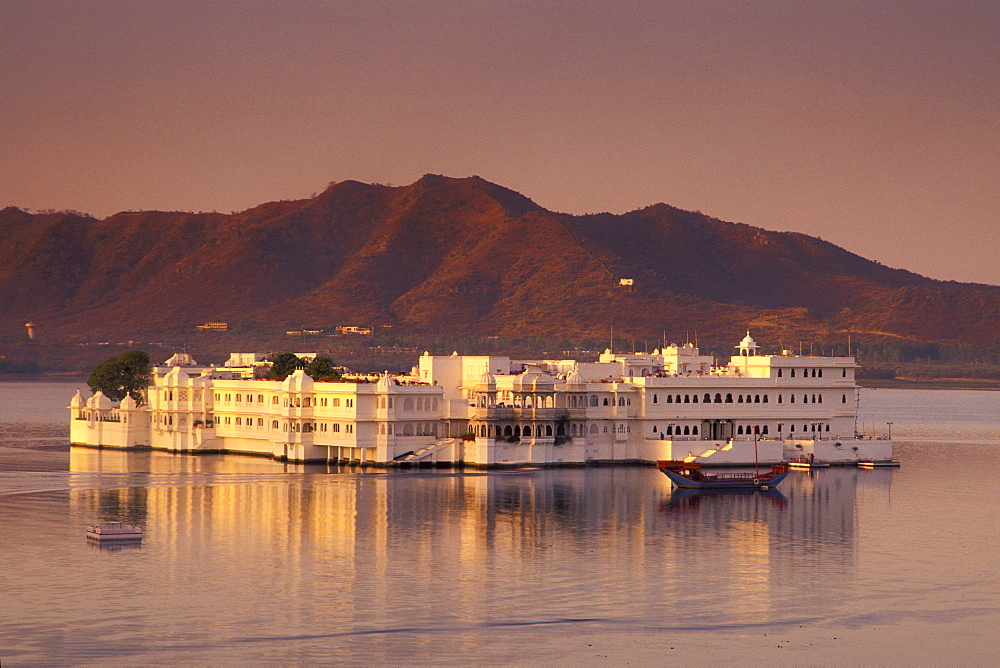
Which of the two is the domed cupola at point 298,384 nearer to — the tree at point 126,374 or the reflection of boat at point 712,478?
the reflection of boat at point 712,478

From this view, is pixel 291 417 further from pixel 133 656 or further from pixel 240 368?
pixel 133 656

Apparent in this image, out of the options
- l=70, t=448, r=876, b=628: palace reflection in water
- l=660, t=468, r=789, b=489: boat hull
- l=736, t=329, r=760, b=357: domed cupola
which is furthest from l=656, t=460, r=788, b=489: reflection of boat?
l=736, t=329, r=760, b=357: domed cupola

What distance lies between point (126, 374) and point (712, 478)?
5003cm

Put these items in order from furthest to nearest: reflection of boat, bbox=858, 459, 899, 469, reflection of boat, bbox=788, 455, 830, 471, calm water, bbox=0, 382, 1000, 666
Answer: reflection of boat, bbox=858, 459, 899, 469
reflection of boat, bbox=788, 455, 830, 471
calm water, bbox=0, 382, 1000, 666

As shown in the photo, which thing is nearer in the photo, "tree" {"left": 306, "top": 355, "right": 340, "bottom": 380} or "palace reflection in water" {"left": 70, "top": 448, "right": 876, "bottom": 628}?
"palace reflection in water" {"left": 70, "top": 448, "right": 876, "bottom": 628}

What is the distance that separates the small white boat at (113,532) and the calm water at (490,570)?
685 mm

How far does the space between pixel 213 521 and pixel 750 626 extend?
97.2 ft

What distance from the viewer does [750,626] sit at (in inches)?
1984

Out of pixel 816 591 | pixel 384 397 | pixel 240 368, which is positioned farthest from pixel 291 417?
pixel 816 591

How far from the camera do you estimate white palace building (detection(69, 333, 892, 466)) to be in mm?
95688

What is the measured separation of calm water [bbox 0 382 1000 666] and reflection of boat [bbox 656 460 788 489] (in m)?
1.48

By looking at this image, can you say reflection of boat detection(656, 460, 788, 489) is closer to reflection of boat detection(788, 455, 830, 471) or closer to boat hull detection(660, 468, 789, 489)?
boat hull detection(660, 468, 789, 489)

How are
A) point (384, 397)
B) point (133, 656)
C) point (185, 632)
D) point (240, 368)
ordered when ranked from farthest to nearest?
point (240, 368) < point (384, 397) < point (185, 632) < point (133, 656)

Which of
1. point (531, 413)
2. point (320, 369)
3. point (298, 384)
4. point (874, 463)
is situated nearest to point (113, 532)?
point (298, 384)
